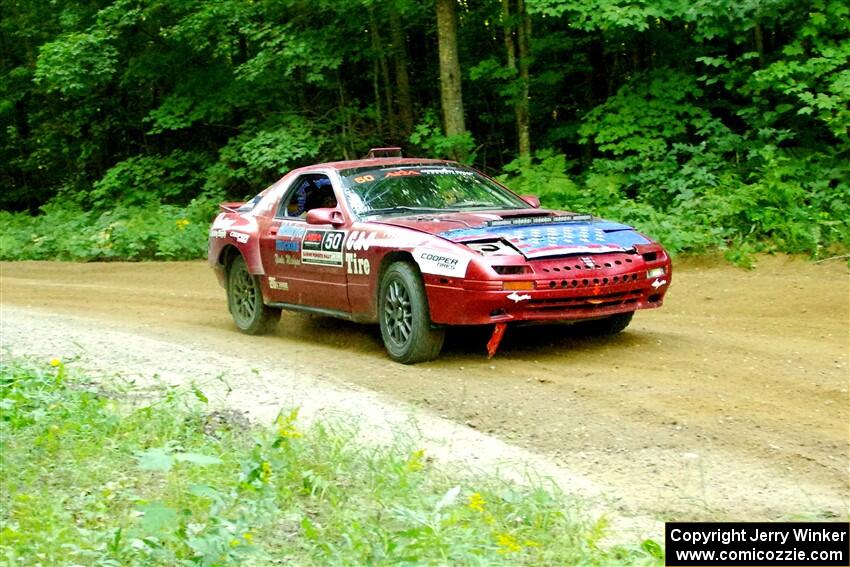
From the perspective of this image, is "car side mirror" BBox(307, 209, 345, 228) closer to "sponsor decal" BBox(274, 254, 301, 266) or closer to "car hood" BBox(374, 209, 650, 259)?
"car hood" BBox(374, 209, 650, 259)

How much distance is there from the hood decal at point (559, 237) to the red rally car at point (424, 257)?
0.01 m

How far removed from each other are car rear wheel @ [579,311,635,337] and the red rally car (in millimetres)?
12

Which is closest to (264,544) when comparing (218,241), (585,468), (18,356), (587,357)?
(585,468)

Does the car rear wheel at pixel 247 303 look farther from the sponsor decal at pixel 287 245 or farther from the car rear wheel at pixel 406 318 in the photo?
the car rear wheel at pixel 406 318

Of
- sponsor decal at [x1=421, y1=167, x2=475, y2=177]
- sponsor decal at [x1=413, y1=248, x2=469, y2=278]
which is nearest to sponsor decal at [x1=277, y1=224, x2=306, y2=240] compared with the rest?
sponsor decal at [x1=421, y1=167, x2=475, y2=177]

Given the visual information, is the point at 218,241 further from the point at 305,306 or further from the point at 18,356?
the point at 18,356

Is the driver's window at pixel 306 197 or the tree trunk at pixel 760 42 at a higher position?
the tree trunk at pixel 760 42

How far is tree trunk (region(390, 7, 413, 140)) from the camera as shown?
20406 millimetres

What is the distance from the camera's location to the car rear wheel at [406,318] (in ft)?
28.2

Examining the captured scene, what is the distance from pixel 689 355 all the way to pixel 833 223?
18.3ft

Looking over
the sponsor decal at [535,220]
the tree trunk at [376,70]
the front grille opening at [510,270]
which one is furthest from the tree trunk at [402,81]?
the front grille opening at [510,270]

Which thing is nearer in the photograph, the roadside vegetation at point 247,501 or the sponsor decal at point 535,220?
the roadside vegetation at point 247,501

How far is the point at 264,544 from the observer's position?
16.0ft

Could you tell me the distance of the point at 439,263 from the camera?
840 cm
